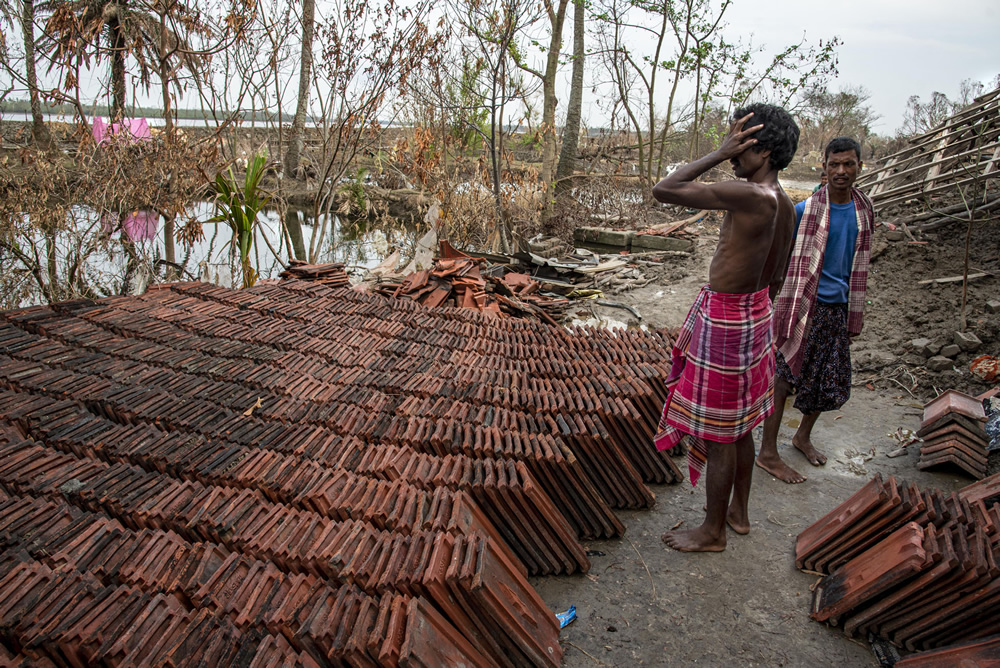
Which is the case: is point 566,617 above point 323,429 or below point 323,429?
below

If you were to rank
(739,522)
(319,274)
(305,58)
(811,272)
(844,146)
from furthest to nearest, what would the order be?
(305,58) < (319,274) < (811,272) < (844,146) < (739,522)

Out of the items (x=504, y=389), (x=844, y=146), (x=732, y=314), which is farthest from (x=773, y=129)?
(x=504, y=389)

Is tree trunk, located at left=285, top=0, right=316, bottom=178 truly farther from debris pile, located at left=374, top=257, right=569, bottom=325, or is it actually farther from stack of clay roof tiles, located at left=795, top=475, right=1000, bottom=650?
stack of clay roof tiles, located at left=795, top=475, right=1000, bottom=650

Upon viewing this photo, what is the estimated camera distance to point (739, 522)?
314 centimetres

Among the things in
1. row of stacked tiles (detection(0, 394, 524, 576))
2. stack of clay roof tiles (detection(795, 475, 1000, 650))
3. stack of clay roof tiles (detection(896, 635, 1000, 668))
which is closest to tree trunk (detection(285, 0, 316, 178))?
row of stacked tiles (detection(0, 394, 524, 576))

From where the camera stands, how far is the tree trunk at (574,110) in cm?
1384

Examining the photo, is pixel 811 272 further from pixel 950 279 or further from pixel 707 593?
pixel 950 279

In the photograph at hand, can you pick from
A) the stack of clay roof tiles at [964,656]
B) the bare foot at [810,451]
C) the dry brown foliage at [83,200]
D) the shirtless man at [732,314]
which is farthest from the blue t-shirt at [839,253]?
the dry brown foliage at [83,200]

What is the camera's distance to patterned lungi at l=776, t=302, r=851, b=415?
3.63 m

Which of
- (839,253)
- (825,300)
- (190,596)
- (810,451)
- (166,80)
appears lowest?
(810,451)

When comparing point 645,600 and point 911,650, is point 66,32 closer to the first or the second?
point 645,600

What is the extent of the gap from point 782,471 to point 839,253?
1.34 m

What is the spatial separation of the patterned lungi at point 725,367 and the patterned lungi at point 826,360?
102cm

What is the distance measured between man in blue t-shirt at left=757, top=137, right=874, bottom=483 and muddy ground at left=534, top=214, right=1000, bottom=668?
47 cm
